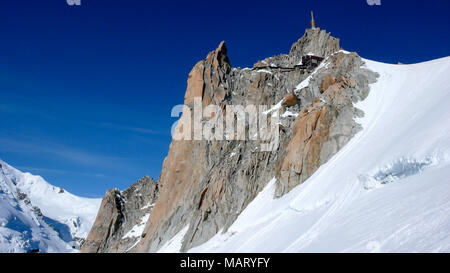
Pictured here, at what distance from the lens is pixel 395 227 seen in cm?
1145

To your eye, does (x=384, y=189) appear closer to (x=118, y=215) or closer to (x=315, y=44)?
(x=315, y=44)

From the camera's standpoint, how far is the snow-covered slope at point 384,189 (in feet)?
36.7

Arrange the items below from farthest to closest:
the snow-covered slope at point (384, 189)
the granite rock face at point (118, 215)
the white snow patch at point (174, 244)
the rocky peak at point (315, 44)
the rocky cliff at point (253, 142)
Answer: the granite rock face at point (118, 215)
the rocky peak at point (315, 44)
the white snow patch at point (174, 244)
the rocky cliff at point (253, 142)
the snow-covered slope at point (384, 189)

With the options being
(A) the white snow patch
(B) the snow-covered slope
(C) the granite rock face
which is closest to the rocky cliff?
(A) the white snow patch

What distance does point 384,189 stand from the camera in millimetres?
16797

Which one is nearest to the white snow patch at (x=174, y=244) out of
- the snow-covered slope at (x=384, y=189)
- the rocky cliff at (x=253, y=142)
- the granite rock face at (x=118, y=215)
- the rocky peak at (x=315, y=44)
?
the rocky cliff at (x=253, y=142)

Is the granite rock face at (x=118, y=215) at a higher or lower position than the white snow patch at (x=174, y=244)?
higher

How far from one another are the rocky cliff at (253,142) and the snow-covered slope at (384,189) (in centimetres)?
255

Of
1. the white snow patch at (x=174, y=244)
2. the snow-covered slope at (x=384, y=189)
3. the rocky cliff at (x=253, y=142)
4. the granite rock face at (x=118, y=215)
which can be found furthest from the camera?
the granite rock face at (x=118, y=215)

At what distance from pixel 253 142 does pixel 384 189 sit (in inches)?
1318

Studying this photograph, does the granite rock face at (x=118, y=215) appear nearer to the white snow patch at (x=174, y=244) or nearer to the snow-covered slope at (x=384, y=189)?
the white snow patch at (x=174, y=244)

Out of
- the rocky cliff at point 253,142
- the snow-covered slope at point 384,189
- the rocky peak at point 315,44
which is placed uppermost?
the rocky peak at point 315,44

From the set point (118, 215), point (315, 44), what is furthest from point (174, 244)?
point (118, 215)
